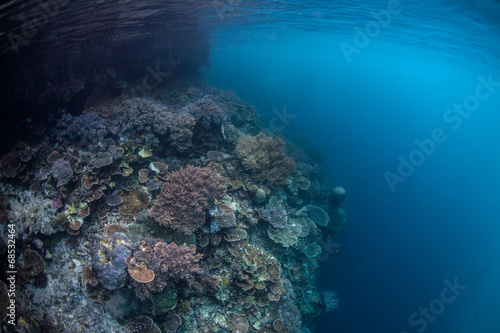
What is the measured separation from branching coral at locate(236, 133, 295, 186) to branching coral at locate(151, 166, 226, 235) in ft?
10.1

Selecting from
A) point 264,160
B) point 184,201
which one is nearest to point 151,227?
point 184,201

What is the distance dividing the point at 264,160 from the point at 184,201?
4.49 m

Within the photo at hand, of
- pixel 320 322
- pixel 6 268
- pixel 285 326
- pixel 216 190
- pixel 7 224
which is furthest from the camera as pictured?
pixel 320 322

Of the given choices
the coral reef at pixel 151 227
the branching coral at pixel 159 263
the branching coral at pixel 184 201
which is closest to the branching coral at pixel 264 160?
the coral reef at pixel 151 227

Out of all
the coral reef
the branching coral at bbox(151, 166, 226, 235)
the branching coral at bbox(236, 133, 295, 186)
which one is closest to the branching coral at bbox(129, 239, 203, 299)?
the coral reef

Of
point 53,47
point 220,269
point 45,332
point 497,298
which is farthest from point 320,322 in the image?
point 497,298

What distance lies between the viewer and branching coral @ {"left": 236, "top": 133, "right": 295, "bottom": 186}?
32.2 ft

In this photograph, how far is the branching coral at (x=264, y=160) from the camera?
9.81m

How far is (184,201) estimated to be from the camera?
6.45 m

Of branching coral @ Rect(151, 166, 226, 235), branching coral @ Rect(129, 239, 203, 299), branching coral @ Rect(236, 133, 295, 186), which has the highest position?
branching coral @ Rect(151, 166, 226, 235)

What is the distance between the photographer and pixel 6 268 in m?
5.81

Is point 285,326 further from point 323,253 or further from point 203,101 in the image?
point 203,101

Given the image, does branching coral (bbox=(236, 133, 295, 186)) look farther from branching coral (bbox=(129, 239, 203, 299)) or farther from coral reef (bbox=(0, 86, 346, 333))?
branching coral (bbox=(129, 239, 203, 299))

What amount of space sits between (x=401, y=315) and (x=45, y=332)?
78.7 feet
